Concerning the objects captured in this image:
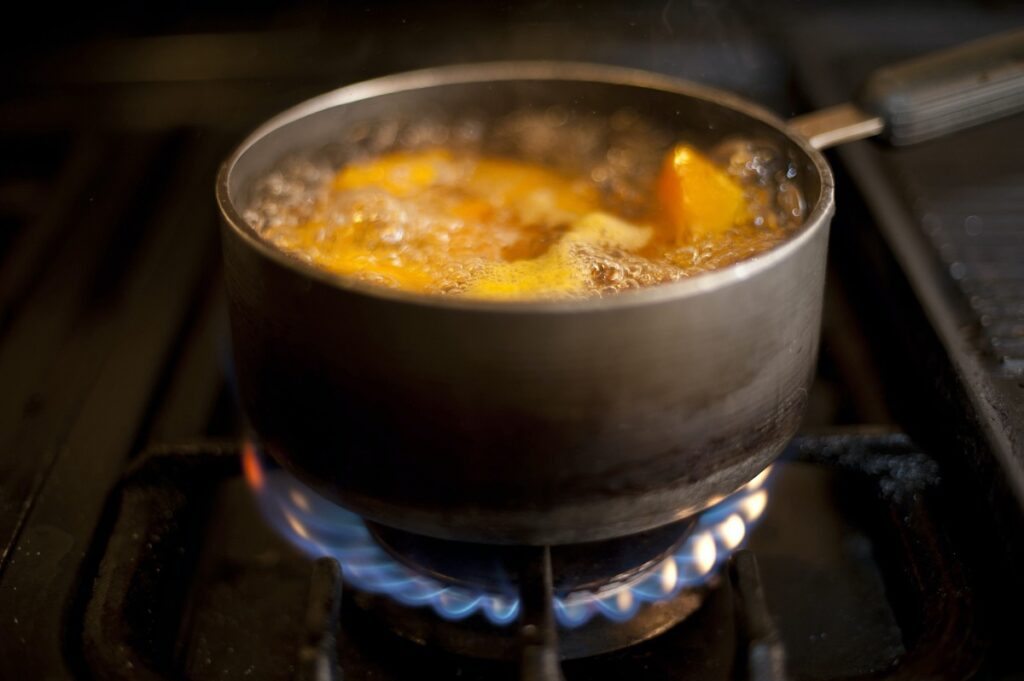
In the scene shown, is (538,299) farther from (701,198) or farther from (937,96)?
(937,96)

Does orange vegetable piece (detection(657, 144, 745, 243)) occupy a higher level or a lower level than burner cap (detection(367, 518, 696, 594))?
higher

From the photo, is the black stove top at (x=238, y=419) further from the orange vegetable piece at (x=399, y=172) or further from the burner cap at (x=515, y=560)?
the orange vegetable piece at (x=399, y=172)

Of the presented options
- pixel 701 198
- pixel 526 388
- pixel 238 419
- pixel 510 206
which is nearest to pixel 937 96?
pixel 701 198

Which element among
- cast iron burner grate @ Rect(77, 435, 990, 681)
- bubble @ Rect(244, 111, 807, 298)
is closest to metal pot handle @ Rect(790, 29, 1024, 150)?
bubble @ Rect(244, 111, 807, 298)

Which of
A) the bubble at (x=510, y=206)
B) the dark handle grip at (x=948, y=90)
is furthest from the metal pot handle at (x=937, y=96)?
the bubble at (x=510, y=206)

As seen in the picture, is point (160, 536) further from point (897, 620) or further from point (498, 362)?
point (897, 620)

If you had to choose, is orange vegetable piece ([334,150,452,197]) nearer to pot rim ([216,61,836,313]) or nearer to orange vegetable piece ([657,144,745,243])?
pot rim ([216,61,836,313])

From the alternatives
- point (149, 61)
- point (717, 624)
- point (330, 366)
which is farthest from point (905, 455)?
point (149, 61)
